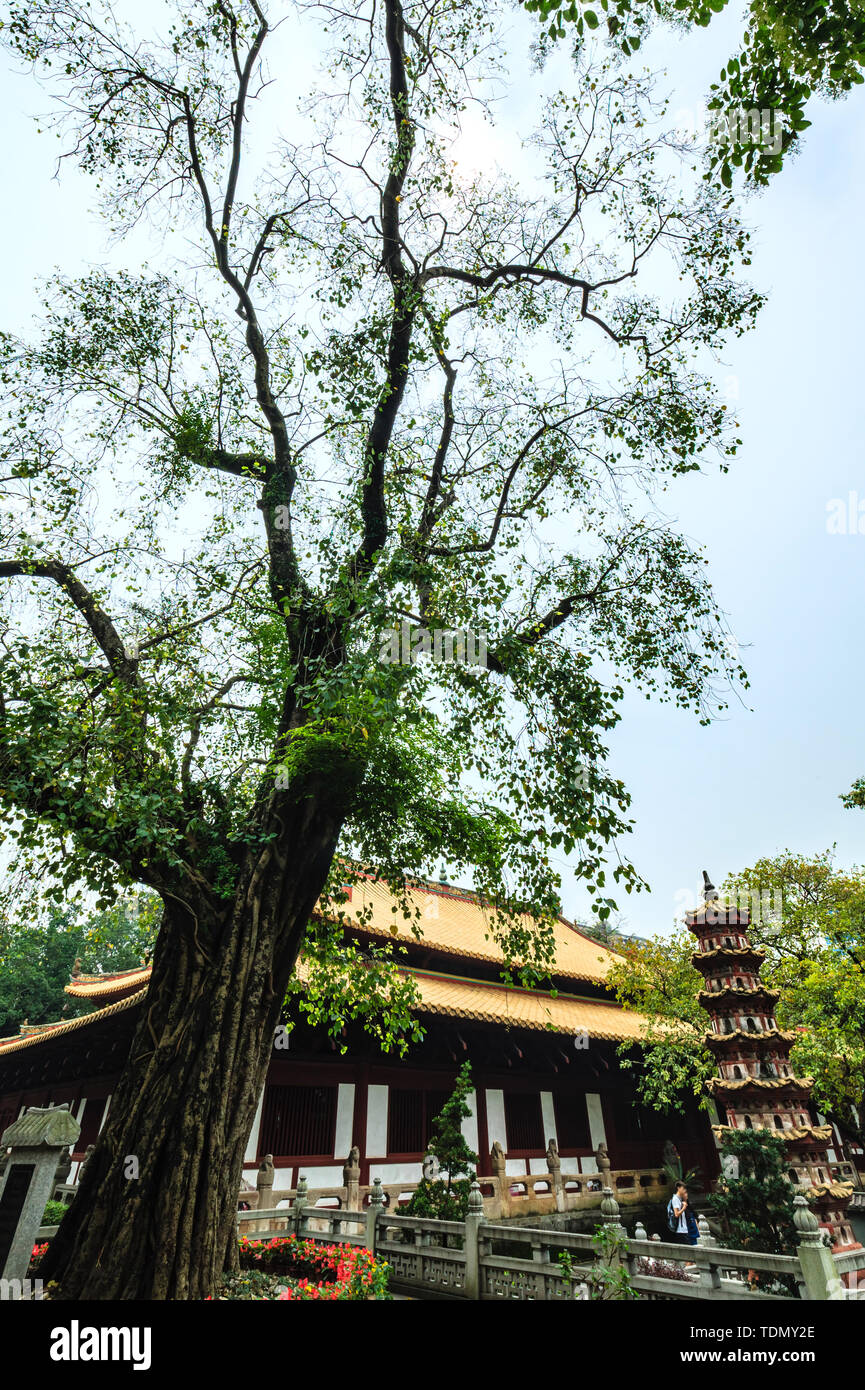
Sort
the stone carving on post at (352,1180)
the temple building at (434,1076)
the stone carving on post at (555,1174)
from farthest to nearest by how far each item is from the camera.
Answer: the stone carving on post at (555,1174) → the temple building at (434,1076) → the stone carving on post at (352,1180)

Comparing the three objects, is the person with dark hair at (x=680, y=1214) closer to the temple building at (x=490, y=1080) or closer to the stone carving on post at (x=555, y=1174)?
the temple building at (x=490, y=1080)

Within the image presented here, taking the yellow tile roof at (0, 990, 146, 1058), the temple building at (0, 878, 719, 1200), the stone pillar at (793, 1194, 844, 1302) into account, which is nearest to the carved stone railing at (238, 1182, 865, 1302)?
the stone pillar at (793, 1194, 844, 1302)

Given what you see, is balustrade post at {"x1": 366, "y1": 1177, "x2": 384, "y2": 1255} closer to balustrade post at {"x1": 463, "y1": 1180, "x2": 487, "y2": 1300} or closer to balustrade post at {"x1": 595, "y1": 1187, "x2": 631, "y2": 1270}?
balustrade post at {"x1": 463, "y1": 1180, "x2": 487, "y2": 1300}

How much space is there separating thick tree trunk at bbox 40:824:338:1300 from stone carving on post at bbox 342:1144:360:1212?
18.2ft

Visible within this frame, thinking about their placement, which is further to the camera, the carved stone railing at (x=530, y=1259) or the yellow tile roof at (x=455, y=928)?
the yellow tile roof at (x=455, y=928)

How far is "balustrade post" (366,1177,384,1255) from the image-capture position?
787 cm

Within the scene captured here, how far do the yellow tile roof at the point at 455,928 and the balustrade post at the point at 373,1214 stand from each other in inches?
126

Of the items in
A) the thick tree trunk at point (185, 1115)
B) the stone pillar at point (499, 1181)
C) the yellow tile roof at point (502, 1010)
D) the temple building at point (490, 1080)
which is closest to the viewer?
the thick tree trunk at point (185, 1115)

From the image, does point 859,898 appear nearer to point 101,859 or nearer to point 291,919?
point 291,919

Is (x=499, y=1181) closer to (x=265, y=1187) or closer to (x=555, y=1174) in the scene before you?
(x=555, y=1174)

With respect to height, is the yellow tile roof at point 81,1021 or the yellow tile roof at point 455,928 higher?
the yellow tile roof at point 455,928

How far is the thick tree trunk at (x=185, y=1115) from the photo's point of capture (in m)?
4.13

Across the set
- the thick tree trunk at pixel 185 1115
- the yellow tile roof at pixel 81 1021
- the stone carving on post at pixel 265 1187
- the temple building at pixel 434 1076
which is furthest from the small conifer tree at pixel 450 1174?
the thick tree trunk at pixel 185 1115
